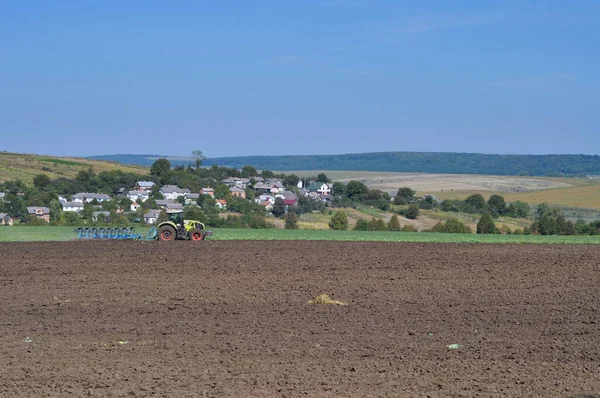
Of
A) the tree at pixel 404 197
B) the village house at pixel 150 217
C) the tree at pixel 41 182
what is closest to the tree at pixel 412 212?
the tree at pixel 404 197

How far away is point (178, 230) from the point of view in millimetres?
39344

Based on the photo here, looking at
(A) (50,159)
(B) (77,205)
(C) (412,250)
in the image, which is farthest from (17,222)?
(A) (50,159)

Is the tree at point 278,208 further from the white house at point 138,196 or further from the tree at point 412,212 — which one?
the tree at point 412,212

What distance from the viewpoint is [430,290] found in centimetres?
2350

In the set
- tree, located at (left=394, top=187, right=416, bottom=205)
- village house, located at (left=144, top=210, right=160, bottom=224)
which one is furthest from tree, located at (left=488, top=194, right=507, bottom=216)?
village house, located at (left=144, top=210, right=160, bottom=224)

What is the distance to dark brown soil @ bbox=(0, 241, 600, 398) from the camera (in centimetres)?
1283

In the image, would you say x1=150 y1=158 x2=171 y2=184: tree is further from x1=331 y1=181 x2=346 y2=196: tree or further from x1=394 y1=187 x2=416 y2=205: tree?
x1=394 y1=187 x2=416 y2=205: tree

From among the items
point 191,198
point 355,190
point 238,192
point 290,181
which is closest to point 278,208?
point 238,192

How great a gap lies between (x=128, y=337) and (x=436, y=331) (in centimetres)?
607

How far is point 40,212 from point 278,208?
→ 18.9m

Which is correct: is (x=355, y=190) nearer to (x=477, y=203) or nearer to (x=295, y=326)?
(x=477, y=203)

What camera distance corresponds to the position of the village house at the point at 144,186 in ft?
241

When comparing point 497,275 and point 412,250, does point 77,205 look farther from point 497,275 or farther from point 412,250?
point 497,275

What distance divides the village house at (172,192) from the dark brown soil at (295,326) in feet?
122
